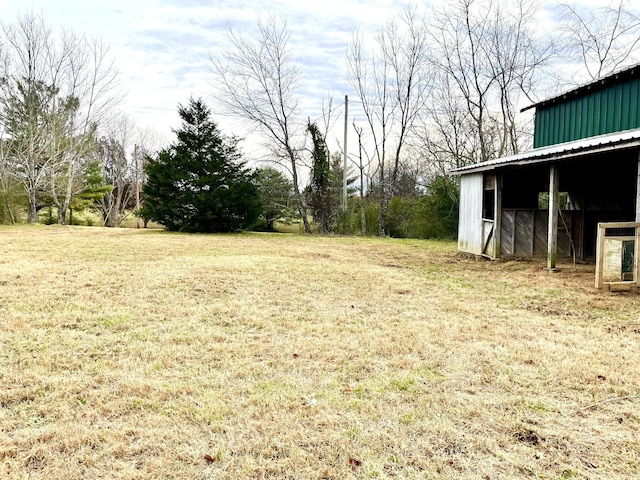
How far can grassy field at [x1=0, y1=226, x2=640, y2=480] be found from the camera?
6.76ft

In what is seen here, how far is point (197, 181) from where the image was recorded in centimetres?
1730

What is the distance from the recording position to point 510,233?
1037 cm

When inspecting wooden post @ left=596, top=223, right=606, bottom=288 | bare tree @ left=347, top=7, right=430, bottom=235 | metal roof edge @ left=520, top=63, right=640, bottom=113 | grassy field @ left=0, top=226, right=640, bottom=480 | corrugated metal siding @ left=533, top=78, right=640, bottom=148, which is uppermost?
bare tree @ left=347, top=7, right=430, bottom=235

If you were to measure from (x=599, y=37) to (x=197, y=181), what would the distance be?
16.1 meters

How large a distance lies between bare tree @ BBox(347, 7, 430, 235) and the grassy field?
1474 cm

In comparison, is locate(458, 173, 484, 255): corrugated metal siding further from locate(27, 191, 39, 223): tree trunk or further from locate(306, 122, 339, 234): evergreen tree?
locate(27, 191, 39, 223): tree trunk

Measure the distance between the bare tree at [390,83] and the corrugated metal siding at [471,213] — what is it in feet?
25.2

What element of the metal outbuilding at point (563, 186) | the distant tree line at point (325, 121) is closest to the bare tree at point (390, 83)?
the distant tree line at point (325, 121)

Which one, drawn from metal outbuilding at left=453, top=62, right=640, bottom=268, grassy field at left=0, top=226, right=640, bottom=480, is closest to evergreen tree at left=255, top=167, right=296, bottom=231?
metal outbuilding at left=453, top=62, right=640, bottom=268

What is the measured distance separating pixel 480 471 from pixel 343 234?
18107 millimetres

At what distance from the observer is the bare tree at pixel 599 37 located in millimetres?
14742

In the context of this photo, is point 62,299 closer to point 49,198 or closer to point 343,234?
point 343,234

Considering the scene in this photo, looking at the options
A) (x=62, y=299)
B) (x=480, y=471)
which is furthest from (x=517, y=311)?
(x=62, y=299)

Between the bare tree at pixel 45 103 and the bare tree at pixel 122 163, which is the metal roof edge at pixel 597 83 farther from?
the bare tree at pixel 122 163
